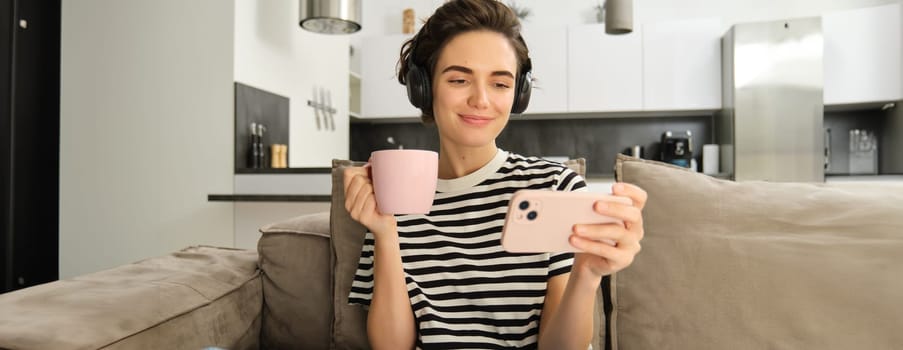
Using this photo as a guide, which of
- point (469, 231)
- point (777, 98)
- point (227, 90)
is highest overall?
point (777, 98)

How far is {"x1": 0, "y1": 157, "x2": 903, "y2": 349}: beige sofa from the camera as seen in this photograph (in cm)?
89

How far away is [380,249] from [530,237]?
36 cm

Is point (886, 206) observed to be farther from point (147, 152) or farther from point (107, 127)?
point (107, 127)

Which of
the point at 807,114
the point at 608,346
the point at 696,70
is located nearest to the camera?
the point at 608,346

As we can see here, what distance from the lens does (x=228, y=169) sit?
2.66 metres

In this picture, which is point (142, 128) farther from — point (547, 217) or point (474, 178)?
point (547, 217)

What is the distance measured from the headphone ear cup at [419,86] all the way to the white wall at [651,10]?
3582 millimetres

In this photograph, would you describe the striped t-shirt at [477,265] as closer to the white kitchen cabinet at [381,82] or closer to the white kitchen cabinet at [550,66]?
the white kitchen cabinet at [550,66]

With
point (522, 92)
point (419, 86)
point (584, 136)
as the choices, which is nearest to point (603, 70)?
point (584, 136)

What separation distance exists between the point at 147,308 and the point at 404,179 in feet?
1.78

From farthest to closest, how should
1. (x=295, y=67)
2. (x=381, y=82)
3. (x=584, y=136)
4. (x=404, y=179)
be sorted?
(x=584, y=136) → (x=381, y=82) → (x=295, y=67) → (x=404, y=179)

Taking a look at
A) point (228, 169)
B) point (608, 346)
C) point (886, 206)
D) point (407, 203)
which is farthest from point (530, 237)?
point (228, 169)

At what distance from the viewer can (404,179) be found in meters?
0.78

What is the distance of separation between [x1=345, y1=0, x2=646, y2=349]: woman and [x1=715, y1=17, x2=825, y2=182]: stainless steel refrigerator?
3363mm
